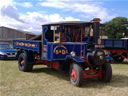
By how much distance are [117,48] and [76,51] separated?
6.19 meters

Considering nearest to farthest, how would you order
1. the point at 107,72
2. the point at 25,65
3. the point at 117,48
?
the point at 107,72 < the point at 25,65 < the point at 117,48

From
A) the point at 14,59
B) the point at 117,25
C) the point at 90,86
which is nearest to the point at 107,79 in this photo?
the point at 90,86

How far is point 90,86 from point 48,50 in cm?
206

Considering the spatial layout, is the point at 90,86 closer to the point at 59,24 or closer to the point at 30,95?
the point at 30,95

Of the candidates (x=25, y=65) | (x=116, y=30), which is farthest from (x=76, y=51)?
(x=116, y=30)

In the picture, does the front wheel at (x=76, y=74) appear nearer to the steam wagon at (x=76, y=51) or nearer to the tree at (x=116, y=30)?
the steam wagon at (x=76, y=51)

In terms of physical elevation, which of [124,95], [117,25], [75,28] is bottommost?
[124,95]

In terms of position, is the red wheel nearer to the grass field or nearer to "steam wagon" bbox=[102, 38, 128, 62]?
the grass field

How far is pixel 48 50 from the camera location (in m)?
6.36

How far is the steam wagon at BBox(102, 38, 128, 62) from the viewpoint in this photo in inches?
441

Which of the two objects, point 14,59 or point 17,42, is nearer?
point 17,42

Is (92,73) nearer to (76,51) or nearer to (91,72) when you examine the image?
(91,72)

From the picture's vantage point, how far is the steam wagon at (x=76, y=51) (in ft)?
18.5

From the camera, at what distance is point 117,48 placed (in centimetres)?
1158
